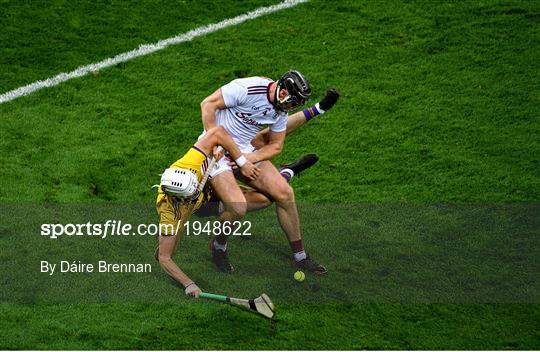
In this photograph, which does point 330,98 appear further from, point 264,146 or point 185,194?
point 185,194

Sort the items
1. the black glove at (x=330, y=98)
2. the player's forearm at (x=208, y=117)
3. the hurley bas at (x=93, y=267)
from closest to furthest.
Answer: the hurley bas at (x=93, y=267)
the player's forearm at (x=208, y=117)
the black glove at (x=330, y=98)

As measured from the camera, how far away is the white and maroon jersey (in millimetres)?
9922

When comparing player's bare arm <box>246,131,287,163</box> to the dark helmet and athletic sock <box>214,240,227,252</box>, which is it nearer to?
the dark helmet

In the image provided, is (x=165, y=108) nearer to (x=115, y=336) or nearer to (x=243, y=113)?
(x=243, y=113)

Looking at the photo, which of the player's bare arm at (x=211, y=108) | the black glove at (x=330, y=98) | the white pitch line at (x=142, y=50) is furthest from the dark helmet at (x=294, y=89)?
the white pitch line at (x=142, y=50)

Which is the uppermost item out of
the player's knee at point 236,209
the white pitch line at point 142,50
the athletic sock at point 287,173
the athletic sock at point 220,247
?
the white pitch line at point 142,50

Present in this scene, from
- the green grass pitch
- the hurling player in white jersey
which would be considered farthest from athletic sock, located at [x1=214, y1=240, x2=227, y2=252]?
the green grass pitch

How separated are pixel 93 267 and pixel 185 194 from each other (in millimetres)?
1129

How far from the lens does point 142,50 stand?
13398 millimetres

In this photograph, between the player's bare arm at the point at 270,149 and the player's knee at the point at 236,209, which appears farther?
the player's bare arm at the point at 270,149

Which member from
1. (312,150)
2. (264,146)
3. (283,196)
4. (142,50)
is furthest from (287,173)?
(142,50)

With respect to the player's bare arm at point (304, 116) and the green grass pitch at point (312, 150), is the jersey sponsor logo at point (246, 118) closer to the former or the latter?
the player's bare arm at point (304, 116)

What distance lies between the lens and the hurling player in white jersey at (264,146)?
9.76m

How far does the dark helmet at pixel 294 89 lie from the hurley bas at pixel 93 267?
1838 mm
